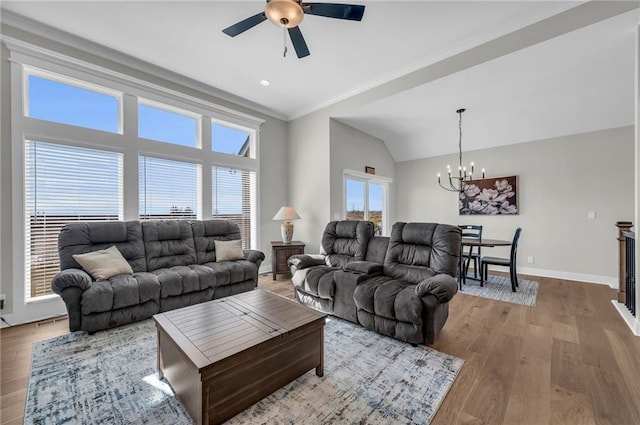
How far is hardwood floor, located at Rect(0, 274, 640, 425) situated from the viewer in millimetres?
1570

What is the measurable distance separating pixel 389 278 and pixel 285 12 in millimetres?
2653

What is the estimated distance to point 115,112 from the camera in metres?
3.56

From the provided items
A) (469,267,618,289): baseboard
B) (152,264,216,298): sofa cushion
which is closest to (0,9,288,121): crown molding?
(152,264,216,298): sofa cushion

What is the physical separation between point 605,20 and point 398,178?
453 cm

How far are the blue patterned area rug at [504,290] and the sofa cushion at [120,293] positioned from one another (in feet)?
13.7

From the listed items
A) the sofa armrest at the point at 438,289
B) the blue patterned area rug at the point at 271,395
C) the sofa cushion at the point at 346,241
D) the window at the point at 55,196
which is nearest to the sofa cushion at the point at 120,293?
the blue patterned area rug at the point at 271,395

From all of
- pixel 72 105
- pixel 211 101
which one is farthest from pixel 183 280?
pixel 211 101

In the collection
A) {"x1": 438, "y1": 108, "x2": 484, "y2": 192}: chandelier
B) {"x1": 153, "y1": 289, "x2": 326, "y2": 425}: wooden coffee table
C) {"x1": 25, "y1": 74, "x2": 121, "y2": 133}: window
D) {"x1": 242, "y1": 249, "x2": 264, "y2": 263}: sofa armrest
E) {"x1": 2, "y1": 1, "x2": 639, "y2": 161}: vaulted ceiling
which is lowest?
{"x1": 153, "y1": 289, "x2": 326, "y2": 425}: wooden coffee table

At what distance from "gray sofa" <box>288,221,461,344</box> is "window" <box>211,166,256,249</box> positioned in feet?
6.19

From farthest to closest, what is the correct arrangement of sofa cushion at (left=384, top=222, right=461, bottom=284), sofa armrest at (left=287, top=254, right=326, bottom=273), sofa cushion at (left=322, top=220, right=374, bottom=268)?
sofa cushion at (left=322, top=220, right=374, bottom=268) → sofa armrest at (left=287, top=254, right=326, bottom=273) → sofa cushion at (left=384, top=222, right=461, bottom=284)

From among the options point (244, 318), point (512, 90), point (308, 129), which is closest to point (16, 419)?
point (244, 318)

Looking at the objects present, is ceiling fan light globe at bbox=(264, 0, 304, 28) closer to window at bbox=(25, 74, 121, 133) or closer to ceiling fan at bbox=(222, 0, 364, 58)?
ceiling fan at bbox=(222, 0, 364, 58)

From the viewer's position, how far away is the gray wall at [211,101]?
2748mm

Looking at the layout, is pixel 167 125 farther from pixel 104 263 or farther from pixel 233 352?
pixel 233 352
